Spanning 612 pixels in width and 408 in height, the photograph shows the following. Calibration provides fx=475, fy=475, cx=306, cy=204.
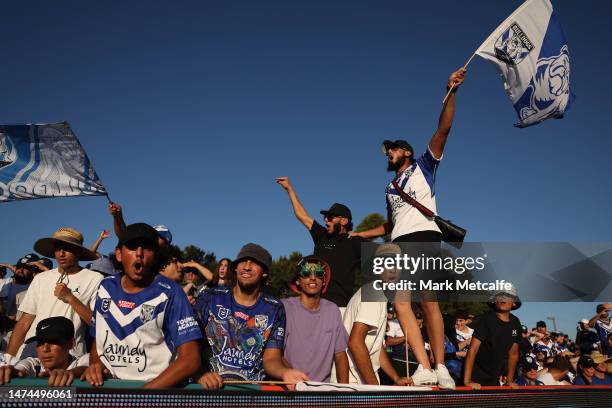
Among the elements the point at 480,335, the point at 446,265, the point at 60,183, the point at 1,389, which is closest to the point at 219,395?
the point at 1,389

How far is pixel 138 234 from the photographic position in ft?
11.3

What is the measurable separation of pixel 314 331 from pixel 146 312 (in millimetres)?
1668

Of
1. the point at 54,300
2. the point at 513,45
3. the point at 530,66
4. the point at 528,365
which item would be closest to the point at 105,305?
the point at 54,300

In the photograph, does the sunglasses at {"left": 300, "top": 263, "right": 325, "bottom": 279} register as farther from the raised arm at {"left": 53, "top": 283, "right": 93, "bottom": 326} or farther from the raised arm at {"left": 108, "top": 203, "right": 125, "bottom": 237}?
the raised arm at {"left": 108, "top": 203, "right": 125, "bottom": 237}

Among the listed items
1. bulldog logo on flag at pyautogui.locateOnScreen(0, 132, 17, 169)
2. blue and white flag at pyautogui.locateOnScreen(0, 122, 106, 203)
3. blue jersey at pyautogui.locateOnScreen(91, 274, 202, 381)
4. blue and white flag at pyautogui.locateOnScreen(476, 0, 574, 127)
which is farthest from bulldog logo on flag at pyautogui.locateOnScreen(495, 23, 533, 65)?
bulldog logo on flag at pyautogui.locateOnScreen(0, 132, 17, 169)

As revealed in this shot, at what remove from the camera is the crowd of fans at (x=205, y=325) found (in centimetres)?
338

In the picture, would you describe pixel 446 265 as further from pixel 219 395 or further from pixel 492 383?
pixel 219 395

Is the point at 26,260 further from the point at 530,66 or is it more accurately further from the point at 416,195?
the point at 530,66

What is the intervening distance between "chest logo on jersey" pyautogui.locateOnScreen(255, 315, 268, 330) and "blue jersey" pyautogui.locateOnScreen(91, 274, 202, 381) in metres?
0.75

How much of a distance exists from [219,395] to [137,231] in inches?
54.6

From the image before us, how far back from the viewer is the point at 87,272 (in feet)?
17.0

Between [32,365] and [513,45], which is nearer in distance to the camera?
[32,365]

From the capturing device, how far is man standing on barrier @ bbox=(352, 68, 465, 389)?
455 centimetres

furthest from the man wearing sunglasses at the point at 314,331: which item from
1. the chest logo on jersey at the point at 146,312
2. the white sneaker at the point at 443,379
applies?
the chest logo on jersey at the point at 146,312
